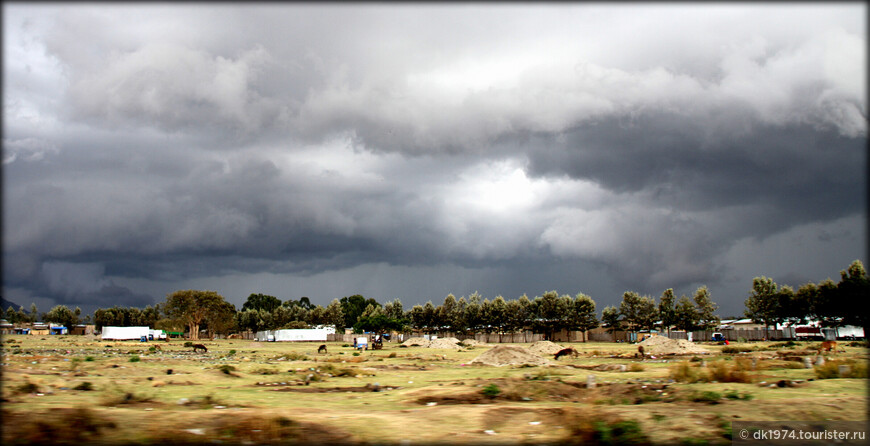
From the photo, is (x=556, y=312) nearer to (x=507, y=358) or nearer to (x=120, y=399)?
(x=507, y=358)

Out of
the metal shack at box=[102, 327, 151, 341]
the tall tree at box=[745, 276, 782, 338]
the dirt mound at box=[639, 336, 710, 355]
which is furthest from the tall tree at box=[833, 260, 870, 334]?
the metal shack at box=[102, 327, 151, 341]

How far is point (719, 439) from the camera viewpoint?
962 centimetres

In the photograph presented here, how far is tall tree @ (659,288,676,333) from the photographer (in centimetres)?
10538

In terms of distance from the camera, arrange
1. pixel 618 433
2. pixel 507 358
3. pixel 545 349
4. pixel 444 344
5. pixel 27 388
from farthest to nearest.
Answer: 1. pixel 444 344
2. pixel 545 349
3. pixel 507 358
4. pixel 27 388
5. pixel 618 433

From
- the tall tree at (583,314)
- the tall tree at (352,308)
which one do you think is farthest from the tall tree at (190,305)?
the tall tree at (583,314)

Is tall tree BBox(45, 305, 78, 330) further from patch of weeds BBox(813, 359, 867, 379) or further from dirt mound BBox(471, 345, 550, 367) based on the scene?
patch of weeds BBox(813, 359, 867, 379)

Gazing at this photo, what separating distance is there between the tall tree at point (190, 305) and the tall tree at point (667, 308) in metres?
95.1

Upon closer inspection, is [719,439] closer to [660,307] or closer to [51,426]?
[51,426]

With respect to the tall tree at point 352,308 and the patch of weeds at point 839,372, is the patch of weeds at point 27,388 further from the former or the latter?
the tall tree at point 352,308

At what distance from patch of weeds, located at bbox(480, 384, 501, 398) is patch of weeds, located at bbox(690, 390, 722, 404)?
5306 millimetres

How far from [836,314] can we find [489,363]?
252ft

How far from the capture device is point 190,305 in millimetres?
113875

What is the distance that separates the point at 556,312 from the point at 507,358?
81.1m

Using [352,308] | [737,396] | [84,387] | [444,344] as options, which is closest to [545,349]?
[444,344]
